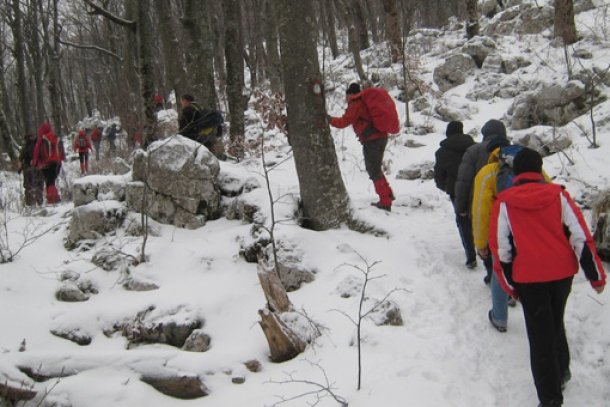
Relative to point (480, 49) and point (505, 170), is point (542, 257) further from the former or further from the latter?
point (480, 49)

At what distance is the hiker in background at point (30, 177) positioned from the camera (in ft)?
30.9

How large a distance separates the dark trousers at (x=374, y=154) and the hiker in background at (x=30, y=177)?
22.5 ft

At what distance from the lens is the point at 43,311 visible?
4.38 metres

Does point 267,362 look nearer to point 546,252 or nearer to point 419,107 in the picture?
point 546,252

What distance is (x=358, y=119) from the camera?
6055mm

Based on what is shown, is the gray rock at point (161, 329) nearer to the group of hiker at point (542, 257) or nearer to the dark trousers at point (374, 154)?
the group of hiker at point (542, 257)

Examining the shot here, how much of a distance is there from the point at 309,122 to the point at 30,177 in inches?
303

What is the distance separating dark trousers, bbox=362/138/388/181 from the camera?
6.15m

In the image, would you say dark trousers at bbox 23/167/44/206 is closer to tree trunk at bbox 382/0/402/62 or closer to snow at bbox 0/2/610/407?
snow at bbox 0/2/610/407

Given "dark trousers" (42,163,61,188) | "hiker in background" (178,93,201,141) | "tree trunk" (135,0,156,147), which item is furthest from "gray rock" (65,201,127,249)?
"dark trousers" (42,163,61,188)

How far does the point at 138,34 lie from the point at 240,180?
2.98 m

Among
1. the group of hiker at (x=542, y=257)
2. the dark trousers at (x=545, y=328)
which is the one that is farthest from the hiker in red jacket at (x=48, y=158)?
the dark trousers at (x=545, y=328)

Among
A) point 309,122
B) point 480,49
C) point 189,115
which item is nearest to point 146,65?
point 189,115

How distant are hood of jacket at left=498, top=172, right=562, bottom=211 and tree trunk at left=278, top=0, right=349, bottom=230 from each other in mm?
2417
